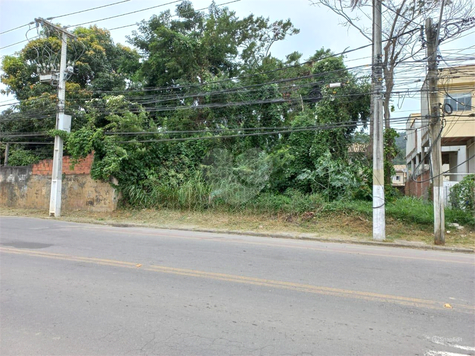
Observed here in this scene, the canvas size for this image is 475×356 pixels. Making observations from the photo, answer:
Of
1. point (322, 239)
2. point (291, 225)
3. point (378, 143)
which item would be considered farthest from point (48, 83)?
point (378, 143)

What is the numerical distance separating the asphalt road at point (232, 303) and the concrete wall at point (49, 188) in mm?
9132

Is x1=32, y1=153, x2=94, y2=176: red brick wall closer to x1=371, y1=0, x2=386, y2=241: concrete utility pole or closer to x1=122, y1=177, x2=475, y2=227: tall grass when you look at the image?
x1=122, y1=177, x2=475, y2=227: tall grass

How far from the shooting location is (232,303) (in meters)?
4.40

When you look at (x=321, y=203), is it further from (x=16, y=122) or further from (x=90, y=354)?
(x=16, y=122)

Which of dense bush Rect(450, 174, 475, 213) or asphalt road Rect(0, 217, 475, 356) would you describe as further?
dense bush Rect(450, 174, 475, 213)

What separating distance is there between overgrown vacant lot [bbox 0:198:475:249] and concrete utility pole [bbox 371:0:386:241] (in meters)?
0.61

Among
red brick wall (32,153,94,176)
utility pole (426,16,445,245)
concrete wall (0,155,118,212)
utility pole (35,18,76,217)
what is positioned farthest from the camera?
red brick wall (32,153,94,176)

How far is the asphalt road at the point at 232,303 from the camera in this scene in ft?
10.9

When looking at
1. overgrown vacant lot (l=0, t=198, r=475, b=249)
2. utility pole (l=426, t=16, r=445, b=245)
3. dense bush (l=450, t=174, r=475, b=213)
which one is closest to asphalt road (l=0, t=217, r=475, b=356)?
utility pole (l=426, t=16, r=445, b=245)

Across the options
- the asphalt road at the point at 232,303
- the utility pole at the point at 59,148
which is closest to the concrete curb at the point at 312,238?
the asphalt road at the point at 232,303

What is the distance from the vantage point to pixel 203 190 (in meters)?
15.1

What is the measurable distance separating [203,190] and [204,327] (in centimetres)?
1156

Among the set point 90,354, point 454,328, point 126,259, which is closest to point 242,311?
point 90,354

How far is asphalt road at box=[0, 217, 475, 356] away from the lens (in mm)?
3330
